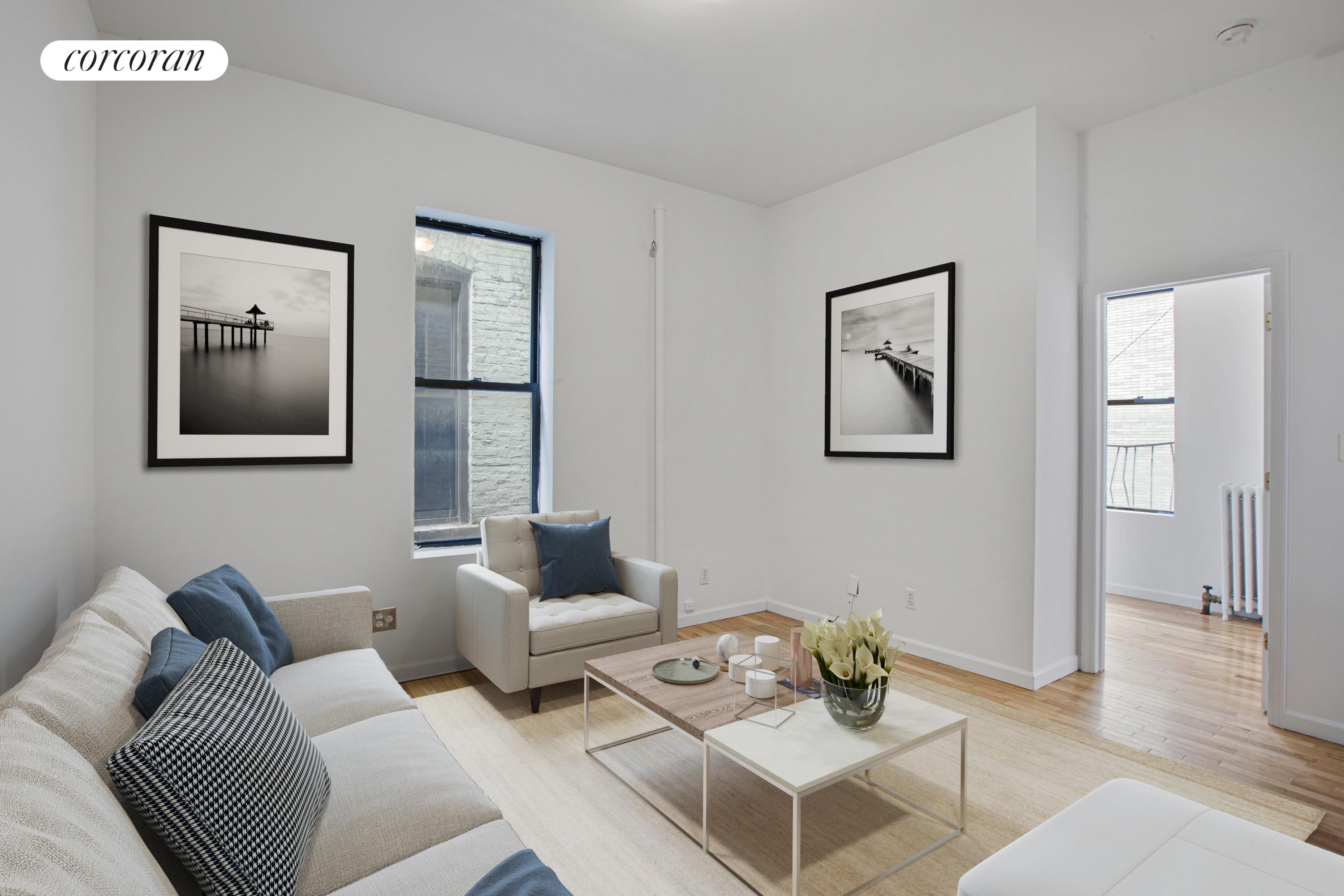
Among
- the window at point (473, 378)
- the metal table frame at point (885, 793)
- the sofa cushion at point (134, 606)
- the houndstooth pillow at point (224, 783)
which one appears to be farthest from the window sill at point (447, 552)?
the houndstooth pillow at point (224, 783)

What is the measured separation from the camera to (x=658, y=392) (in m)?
4.26

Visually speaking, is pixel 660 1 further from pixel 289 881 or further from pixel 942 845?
pixel 942 845

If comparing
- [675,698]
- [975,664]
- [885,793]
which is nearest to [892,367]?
[975,664]

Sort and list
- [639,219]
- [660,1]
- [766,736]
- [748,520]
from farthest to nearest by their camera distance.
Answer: [748,520], [639,219], [660,1], [766,736]

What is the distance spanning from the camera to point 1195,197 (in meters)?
3.18

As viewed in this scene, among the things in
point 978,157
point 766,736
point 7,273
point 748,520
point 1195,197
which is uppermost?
point 978,157

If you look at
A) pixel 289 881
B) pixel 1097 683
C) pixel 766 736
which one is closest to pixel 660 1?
pixel 766 736

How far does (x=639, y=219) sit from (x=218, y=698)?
360 cm

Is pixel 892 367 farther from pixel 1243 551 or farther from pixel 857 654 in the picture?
pixel 1243 551

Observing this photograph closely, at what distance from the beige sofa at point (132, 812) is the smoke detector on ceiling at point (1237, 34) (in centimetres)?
379

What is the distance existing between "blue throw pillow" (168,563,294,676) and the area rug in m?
0.83

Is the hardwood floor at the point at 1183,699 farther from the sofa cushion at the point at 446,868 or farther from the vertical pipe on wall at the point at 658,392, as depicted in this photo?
the sofa cushion at the point at 446,868

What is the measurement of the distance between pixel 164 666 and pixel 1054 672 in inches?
148

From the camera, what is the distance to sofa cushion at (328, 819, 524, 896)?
3.95 feet
